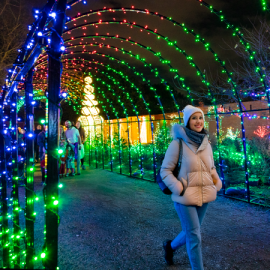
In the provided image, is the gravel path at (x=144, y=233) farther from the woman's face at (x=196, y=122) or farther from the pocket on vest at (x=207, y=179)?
the woman's face at (x=196, y=122)


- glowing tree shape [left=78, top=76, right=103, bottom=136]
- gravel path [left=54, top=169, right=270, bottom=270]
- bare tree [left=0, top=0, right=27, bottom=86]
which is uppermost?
bare tree [left=0, top=0, right=27, bottom=86]

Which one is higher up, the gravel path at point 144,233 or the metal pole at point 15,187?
the metal pole at point 15,187

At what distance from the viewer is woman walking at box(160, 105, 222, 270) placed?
233 cm

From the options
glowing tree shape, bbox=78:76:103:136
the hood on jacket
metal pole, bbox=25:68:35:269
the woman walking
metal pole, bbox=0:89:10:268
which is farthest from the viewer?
glowing tree shape, bbox=78:76:103:136

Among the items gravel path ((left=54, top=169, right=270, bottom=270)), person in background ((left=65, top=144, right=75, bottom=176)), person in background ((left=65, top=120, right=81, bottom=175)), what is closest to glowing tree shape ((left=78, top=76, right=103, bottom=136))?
person in background ((left=65, top=120, right=81, bottom=175))

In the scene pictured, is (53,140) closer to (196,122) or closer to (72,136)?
(196,122)

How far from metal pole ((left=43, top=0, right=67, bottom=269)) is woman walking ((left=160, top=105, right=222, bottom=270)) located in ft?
3.72

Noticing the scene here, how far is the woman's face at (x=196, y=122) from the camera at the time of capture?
8.54 feet

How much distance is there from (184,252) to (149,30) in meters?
4.97

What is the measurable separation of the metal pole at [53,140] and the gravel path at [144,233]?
53.4 inches

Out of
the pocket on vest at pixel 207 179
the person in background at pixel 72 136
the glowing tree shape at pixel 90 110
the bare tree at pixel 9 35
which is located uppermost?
the bare tree at pixel 9 35

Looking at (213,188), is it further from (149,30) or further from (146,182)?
(146,182)

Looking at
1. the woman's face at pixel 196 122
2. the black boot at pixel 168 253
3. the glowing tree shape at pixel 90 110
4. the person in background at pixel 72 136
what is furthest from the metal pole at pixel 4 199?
the glowing tree shape at pixel 90 110

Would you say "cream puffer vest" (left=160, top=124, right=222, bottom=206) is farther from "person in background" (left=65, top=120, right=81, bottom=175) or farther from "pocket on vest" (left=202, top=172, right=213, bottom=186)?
"person in background" (left=65, top=120, right=81, bottom=175)
